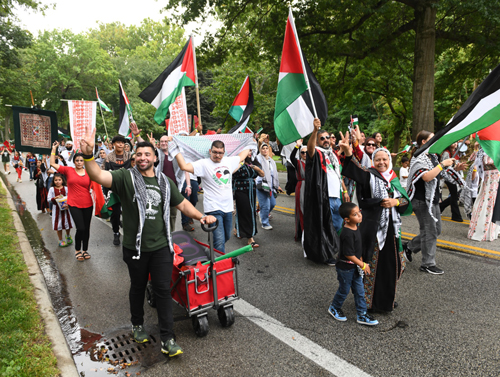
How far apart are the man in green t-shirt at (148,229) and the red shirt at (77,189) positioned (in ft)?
11.7

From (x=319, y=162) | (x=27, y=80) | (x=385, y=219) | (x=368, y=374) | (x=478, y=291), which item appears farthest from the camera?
(x=27, y=80)

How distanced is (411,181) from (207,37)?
12278 mm

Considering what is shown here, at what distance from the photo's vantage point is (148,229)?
332cm

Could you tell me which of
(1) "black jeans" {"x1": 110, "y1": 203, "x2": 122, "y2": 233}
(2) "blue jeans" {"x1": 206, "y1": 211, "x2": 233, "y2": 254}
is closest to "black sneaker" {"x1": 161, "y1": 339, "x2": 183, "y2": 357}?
(2) "blue jeans" {"x1": 206, "y1": 211, "x2": 233, "y2": 254}

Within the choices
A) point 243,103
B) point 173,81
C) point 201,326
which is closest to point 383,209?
point 201,326

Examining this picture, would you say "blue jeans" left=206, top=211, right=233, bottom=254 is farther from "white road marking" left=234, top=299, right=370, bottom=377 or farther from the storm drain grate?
the storm drain grate

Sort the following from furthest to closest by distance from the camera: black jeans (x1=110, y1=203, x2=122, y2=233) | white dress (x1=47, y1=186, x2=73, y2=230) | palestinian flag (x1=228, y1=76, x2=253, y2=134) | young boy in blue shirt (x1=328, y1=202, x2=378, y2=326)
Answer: palestinian flag (x1=228, y1=76, x2=253, y2=134) < black jeans (x1=110, y1=203, x2=122, y2=233) < white dress (x1=47, y1=186, x2=73, y2=230) < young boy in blue shirt (x1=328, y1=202, x2=378, y2=326)

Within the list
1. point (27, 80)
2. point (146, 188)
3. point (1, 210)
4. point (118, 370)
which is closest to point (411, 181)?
point (146, 188)

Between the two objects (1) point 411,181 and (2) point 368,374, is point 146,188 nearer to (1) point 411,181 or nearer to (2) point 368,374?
(2) point 368,374

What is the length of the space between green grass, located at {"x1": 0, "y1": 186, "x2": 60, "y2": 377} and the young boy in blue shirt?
2771 mm

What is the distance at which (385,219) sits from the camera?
4078 millimetres

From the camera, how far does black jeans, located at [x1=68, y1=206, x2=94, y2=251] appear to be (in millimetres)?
6352

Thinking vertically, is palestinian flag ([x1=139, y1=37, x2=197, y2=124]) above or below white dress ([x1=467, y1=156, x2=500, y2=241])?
above

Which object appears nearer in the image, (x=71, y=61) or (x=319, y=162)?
(x=319, y=162)
